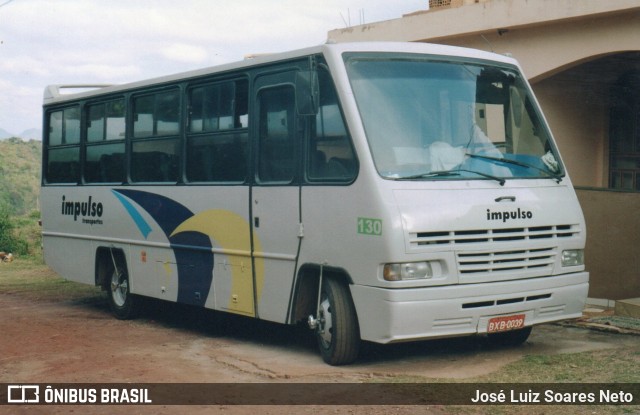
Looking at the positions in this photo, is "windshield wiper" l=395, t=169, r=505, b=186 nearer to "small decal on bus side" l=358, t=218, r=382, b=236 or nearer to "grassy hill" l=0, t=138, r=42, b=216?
"small decal on bus side" l=358, t=218, r=382, b=236

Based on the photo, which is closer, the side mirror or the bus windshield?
the bus windshield

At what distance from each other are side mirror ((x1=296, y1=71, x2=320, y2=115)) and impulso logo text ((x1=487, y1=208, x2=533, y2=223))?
1.77 metres

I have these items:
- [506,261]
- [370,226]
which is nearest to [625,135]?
[506,261]

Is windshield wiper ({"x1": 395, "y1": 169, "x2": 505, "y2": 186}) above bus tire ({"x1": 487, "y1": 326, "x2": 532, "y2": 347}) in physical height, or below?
above

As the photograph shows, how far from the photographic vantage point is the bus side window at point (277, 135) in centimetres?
909

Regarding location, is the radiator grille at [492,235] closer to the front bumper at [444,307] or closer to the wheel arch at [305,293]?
the front bumper at [444,307]

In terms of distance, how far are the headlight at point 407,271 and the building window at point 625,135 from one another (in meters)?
7.76

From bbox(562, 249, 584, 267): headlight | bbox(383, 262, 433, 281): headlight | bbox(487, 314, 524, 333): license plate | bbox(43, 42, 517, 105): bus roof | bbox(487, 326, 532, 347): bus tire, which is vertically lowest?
bbox(487, 326, 532, 347): bus tire

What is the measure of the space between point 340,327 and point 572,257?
2202 mm

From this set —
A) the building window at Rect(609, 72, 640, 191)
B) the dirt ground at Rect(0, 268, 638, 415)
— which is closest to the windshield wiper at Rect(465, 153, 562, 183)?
the dirt ground at Rect(0, 268, 638, 415)

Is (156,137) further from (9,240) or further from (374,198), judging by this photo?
(9,240)

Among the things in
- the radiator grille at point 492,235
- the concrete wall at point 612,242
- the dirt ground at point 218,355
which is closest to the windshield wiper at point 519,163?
the radiator grille at point 492,235

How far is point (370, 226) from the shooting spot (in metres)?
7.94

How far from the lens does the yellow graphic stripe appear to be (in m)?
9.56
